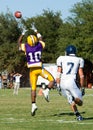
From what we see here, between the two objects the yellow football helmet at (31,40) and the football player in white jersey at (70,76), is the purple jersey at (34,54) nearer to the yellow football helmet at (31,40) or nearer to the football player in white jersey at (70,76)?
the yellow football helmet at (31,40)

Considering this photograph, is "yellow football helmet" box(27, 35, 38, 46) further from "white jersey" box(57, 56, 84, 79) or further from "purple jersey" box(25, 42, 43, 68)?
"white jersey" box(57, 56, 84, 79)

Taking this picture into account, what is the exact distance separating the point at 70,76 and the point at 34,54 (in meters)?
1.71

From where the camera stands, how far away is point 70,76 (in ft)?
41.9

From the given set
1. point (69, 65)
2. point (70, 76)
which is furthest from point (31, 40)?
point (70, 76)

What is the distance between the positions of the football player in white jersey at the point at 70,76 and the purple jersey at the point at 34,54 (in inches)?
54.6

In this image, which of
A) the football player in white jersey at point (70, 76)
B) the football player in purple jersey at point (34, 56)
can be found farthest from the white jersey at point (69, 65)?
the football player in purple jersey at point (34, 56)

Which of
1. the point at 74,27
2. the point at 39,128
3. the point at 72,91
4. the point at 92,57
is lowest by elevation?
the point at 39,128

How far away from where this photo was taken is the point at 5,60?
81812 millimetres

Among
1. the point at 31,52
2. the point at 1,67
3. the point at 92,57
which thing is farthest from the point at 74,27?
the point at 31,52

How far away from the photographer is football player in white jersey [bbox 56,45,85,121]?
12719 millimetres

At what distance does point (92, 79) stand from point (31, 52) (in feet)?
216

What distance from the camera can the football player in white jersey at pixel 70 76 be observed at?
1272cm

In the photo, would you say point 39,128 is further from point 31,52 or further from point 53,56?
point 53,56

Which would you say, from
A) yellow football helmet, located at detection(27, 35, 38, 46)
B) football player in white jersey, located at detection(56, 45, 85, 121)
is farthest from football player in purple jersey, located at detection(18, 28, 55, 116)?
football player in white jersey, located at detection(56, 45, 85, 121)
